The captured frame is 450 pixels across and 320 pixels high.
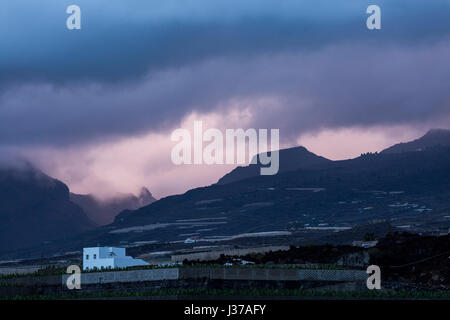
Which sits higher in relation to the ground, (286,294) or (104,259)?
(286,294)

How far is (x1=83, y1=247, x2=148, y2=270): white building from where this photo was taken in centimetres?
10512

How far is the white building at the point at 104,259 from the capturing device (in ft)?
345

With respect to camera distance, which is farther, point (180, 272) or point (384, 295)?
point (180, 272)

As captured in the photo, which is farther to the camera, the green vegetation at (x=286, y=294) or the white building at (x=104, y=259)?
the white building at (x=104, y=259)

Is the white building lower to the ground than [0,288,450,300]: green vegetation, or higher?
lower

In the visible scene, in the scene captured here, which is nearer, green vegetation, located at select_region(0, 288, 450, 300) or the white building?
green vegetation, located at select_region(0, 288, 450, 300)

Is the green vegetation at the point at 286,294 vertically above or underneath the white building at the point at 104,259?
above

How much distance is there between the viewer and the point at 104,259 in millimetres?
105750
